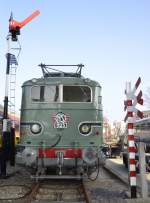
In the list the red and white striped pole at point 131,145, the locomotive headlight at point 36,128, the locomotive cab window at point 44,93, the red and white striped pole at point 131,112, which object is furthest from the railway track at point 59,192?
the locomotive cab window at point 44,93

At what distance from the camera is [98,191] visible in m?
9.69

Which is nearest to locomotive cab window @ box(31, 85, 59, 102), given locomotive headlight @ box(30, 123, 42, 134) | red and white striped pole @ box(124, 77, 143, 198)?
locomotive headlight @ box(30, 123, 42, 134)

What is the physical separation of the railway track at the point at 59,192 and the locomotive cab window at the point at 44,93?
2497 mm

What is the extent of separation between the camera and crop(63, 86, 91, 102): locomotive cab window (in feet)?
35.9

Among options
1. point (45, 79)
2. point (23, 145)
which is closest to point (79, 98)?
point (45, 79)

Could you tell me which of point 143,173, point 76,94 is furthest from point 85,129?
point 143,173

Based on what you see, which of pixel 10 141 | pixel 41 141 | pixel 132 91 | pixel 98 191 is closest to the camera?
pixel 132 91

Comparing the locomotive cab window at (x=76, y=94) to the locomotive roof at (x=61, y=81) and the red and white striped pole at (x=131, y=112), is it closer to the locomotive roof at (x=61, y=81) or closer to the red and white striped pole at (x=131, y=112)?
the locomotive roof at (x=61, y=81)

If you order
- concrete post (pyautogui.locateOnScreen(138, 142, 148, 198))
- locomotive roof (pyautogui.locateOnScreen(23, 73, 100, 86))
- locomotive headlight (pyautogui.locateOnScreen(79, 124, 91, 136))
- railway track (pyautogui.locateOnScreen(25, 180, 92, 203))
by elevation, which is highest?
locomotive roof (pyautogui.locateOnScreen(23, 73, 100, 86))

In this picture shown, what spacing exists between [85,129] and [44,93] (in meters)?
1.63

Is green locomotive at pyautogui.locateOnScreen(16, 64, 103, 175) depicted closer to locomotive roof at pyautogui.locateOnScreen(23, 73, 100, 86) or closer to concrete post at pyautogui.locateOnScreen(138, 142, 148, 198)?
locomotive roof at pyautogui.locateOnScreen(23, 73, 100, 86)

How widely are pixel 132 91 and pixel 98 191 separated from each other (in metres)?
3.00

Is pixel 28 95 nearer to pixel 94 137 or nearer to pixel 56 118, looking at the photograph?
pixel 56 118

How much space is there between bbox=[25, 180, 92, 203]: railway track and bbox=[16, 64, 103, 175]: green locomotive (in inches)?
19.6
